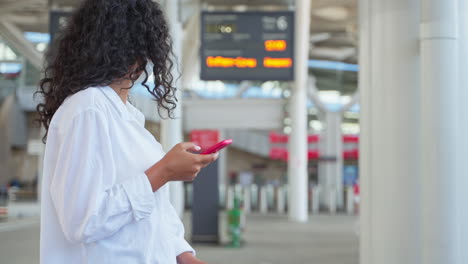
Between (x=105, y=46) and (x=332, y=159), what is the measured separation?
24.4 metres

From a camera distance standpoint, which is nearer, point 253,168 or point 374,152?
point 374,152

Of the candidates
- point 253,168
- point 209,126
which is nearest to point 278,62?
point 209,126

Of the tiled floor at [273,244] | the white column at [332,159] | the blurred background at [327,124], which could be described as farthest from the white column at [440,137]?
the white column at [332,159]

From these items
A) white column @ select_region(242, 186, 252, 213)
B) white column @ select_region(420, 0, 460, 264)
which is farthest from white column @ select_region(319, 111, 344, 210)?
white column @ select_region(420, 0, 460, 264)

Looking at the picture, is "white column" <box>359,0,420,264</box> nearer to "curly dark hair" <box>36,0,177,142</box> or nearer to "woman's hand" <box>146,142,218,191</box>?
"curly dark hair" <box>36,0,177,142</box>

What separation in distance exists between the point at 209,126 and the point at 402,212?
995 cm

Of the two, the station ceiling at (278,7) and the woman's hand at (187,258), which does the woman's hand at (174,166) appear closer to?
the woman's hand at (187,258)

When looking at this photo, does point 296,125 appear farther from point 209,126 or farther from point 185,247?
point 185,247

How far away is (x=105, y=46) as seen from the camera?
151cm

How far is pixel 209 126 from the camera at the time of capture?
14922 mm

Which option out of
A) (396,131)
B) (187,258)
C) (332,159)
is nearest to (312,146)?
(332,159)

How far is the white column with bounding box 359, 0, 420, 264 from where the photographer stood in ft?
16.9

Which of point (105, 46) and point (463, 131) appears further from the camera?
point (463, 131)

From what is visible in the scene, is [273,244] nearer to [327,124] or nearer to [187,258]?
[187,258]
